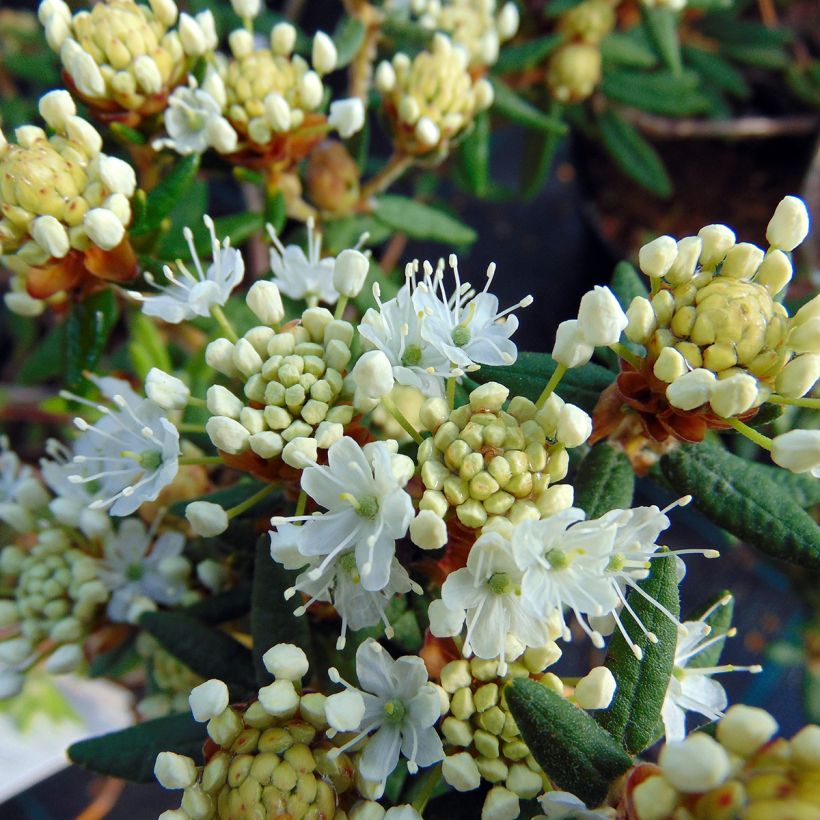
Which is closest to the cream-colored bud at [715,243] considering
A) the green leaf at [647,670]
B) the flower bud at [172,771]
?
the green leaf at [647,670]

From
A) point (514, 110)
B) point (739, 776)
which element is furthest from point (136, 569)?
point (514, 110)

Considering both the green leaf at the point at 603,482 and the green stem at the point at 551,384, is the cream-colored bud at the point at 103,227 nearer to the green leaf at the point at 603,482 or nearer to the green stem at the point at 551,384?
the green stem at the point at 551,384

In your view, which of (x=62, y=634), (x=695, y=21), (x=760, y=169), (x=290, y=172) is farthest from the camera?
(x=760, y=169)

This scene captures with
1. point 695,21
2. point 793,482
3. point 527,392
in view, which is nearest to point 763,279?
point 527,392

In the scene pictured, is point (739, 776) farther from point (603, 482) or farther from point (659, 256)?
point (659, 256)

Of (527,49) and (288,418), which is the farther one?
(527,49)

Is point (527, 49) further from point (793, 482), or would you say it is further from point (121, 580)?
point (121, 580)

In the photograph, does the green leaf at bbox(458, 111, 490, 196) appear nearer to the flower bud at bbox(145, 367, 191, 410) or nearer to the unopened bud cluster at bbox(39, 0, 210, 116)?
the unopened bud cluster at bbox(39, 0, 210, 116)
